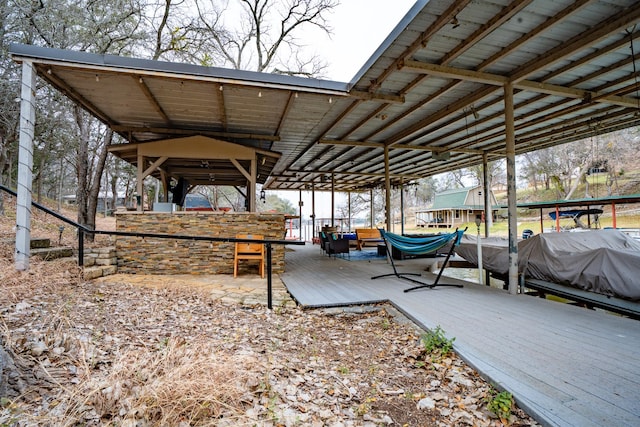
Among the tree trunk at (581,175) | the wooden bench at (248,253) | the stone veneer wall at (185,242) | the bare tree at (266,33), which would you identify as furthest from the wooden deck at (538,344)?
the tree trunk at (581,175)

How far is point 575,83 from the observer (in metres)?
5.04

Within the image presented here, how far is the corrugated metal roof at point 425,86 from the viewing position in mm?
3463

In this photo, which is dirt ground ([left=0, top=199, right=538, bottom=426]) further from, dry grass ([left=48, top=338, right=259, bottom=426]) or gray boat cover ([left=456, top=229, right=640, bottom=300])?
gray boat cover ([left=456, top=229, right=640, bottom=300])

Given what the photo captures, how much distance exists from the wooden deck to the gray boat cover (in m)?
0.74

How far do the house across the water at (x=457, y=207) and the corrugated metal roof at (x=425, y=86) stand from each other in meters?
18.7

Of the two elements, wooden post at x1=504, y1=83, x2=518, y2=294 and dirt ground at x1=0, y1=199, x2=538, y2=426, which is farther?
Answer: wooden post at x1=504, y1=83, x2=518, y2=294

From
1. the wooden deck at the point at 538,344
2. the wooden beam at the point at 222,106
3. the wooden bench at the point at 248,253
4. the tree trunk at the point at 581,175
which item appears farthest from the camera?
the tree trunk at the point at 581,175

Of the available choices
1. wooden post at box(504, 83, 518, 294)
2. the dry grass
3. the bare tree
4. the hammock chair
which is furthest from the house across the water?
the dry grass

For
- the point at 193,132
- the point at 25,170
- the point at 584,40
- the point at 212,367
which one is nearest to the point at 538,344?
the point at 212,367

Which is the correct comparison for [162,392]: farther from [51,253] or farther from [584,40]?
[584,40]

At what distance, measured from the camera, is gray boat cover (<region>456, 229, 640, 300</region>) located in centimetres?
363

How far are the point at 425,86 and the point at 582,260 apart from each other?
3436 millimetres

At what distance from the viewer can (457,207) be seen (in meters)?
26.2

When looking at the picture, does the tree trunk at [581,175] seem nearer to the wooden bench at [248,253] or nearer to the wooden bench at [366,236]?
the wooden bench at [366,236]
